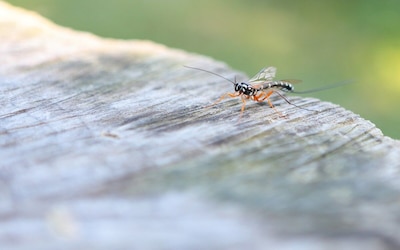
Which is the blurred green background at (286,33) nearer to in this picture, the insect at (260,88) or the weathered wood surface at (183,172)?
the insect at (260,88)

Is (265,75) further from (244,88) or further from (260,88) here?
(244,88)

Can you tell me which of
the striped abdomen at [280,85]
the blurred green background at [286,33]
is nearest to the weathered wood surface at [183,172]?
the striped abdomen at [280,85]

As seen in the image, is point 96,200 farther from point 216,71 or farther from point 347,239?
point 216,71

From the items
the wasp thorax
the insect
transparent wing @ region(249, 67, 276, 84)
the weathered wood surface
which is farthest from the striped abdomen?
the weathered wood surface

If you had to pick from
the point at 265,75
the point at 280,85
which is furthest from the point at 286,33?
the point at 280,85

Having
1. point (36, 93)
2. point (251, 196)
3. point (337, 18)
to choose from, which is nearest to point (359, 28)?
point (337, 18)
